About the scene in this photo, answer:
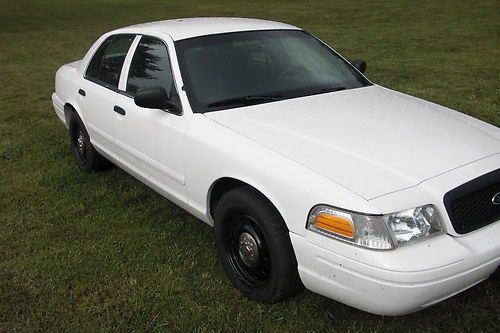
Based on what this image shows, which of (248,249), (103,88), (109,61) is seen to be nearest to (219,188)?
(248,249)

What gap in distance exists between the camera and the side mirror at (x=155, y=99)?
137 inches

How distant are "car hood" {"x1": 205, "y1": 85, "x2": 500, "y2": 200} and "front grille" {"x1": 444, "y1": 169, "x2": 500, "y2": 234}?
14 centimetres

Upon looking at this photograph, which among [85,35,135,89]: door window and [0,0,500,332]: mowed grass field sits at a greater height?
[85,35,135,89]: door window

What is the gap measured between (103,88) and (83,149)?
96 centimetres

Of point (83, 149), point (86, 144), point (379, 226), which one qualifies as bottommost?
point (83, 149)

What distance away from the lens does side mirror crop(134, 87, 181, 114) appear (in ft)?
11.4

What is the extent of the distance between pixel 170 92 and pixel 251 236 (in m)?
1.28

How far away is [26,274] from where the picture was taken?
3502 millimetres

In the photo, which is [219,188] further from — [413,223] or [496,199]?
[496,199]

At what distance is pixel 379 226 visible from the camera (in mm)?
2428

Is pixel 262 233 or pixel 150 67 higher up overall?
pixel 150 67

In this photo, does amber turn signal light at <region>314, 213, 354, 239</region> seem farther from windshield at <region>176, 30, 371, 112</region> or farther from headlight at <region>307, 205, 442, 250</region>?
windshield at <region>176, 30, 371, 112</region>

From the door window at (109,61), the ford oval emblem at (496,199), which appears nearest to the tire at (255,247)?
the ford oval emblem at (496,199)

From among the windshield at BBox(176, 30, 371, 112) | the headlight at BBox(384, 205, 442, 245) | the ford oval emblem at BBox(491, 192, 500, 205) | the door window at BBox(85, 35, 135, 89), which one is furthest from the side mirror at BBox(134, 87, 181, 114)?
the ford oval emblem at BBox(491, 192, 500, 205)
